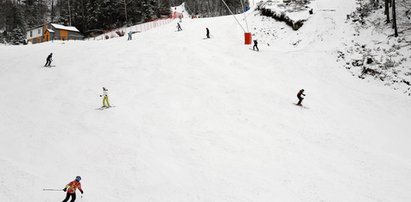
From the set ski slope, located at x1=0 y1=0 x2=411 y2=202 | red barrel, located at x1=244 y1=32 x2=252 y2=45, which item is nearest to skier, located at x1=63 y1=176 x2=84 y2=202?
ski slope, located at x1=0 y1=0 x2=411 y2=202

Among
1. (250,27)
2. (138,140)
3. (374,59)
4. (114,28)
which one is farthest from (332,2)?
(114,28)

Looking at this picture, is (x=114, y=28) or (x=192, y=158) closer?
(x=192, y=158)

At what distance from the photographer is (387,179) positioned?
13.7 metres

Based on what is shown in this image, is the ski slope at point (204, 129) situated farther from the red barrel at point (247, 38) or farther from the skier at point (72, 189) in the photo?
the red barrel at point (247, 38)

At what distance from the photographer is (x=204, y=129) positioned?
57.6 ft

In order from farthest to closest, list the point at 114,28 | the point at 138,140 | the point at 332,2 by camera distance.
Result: the point at 114,28 < the point at 332,2 < the point at 138,140

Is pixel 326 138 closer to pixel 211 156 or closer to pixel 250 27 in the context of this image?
pixel 211 156

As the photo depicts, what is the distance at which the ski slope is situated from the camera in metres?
12.9

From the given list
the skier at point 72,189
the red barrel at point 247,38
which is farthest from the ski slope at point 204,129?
the red barrel at point 247,38

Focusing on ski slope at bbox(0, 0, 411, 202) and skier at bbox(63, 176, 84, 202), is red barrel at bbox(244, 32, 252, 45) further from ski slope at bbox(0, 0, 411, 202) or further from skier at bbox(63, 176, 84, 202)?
skier at bbox(63, 176, 84, 202)

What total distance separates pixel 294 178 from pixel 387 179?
423cm

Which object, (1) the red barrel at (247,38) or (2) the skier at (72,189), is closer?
(2) the skier at (72,189)

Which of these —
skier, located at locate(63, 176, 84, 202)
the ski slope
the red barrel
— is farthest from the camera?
the red barrel

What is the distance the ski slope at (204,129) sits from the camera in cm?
1286
